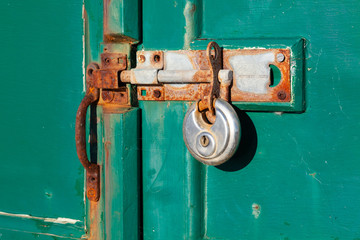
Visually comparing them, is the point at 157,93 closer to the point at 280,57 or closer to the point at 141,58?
the point at 141,58

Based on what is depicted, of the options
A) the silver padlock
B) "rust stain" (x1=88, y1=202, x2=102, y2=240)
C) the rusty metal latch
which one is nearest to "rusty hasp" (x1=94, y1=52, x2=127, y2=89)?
the rusty metal latch

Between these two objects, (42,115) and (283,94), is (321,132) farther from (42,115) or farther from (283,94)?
(42,115)

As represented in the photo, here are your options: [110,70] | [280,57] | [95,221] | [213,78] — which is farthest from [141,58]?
[95,221]

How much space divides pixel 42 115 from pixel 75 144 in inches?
4.3

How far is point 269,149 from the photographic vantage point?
89 centimetres

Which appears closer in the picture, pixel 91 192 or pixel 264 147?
pixel 264 147

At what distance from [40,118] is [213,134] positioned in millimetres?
451

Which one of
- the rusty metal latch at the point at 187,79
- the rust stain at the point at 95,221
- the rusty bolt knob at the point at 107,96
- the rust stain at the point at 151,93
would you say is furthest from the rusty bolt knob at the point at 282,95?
the rust stain at the point at 95,221

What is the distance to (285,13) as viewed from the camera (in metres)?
0.87

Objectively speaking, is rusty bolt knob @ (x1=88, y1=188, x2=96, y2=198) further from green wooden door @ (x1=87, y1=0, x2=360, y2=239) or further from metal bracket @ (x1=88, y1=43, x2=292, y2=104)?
metal bracket @ (x1=88, y1=43, x2=292, y2=104)

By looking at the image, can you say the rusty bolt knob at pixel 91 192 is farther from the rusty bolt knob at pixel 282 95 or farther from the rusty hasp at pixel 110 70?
the rusty bolt knob at pixel 282 95

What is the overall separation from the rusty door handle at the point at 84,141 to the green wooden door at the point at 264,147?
0.05 meters

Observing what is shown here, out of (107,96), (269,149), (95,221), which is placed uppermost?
(107,96)

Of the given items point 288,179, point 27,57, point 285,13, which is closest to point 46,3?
point 27,57
